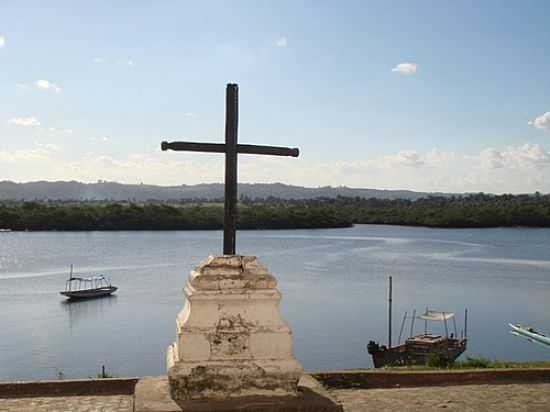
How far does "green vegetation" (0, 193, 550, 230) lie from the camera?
3398 inches

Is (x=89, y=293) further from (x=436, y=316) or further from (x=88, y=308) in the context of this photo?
(x=436, y=316)

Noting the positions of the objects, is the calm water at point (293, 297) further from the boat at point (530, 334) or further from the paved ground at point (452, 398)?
the paved ground at point (452, 398)

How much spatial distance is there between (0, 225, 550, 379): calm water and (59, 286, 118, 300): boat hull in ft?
1.98

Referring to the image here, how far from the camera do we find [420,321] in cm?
3102

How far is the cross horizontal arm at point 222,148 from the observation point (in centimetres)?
516

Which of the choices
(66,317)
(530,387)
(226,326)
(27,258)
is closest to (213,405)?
(226,326)

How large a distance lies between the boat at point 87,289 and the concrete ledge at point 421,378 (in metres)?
32.4

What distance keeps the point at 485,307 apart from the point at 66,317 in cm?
1926

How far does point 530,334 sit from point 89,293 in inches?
868

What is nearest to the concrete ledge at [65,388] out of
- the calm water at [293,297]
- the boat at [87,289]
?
the calm water at [293,297]

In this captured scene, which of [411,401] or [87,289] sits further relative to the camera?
[87,289]

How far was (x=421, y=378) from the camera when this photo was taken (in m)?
6.66

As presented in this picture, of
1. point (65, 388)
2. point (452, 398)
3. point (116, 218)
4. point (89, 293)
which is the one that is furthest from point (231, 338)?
point (116, 218)

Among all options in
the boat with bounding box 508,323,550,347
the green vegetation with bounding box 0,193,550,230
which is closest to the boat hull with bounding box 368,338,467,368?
the boat with bounding box 508,323,550,347
